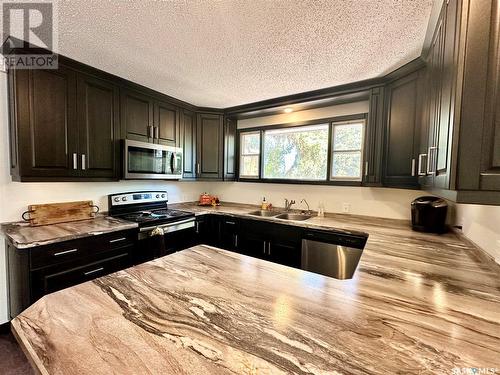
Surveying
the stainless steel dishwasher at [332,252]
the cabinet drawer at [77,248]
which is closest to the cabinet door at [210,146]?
the cabinet drawer at [77,248]

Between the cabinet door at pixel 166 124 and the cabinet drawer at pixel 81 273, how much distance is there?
142cm

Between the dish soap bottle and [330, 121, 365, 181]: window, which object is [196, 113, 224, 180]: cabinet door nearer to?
the dish soap bottle

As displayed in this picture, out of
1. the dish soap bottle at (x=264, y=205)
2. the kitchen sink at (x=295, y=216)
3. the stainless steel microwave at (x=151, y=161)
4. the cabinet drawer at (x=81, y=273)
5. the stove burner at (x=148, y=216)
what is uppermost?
the stainless steel microwave at (x=151, y=161)

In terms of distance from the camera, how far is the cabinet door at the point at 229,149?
11.3ft

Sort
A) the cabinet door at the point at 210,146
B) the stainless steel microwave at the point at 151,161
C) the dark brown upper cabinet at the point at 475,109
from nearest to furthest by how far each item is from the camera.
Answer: the dark brown upper cabinet at the point at 475,109 → the stainless steel microwave at the point at 151,161 → the cabinet door at the point at 210,146

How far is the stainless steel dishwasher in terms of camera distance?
6.63 ft

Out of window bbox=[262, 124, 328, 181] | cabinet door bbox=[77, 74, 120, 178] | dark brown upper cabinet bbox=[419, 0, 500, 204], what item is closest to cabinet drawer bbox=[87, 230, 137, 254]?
cabinet door bbox=[77, 74, 120, 178]

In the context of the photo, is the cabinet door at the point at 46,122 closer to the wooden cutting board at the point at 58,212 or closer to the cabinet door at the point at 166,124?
the wooden cutting board at the point at 58,212

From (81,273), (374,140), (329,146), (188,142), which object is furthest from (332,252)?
(188,142)

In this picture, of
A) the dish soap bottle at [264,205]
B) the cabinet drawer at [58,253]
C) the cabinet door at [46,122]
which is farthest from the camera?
the dish soap bottle at [264,205]

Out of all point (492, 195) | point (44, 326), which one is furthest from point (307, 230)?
point (44, 326)

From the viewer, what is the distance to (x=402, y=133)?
6.64ft

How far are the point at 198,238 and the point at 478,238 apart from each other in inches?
103

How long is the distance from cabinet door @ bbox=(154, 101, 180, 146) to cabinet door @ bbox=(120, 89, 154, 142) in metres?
0.08
